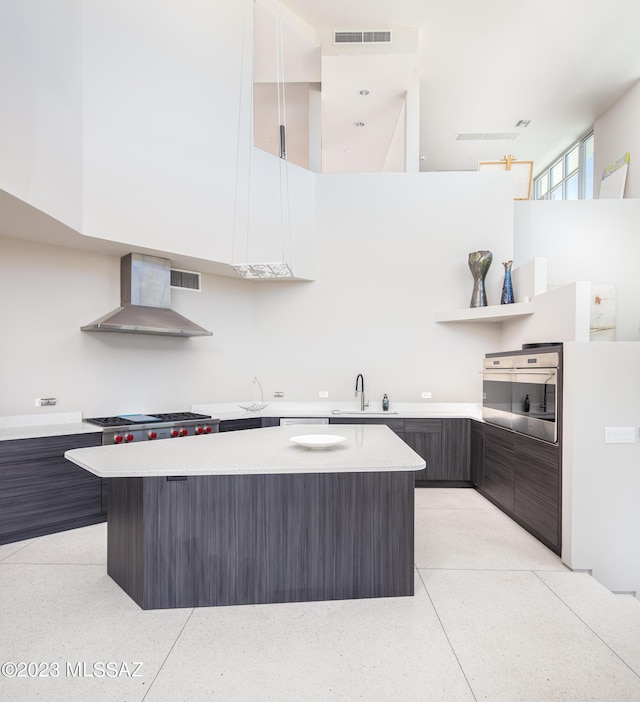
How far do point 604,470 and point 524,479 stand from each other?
72cm

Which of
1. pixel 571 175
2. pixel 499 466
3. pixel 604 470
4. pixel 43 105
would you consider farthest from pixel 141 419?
pixel 571 175

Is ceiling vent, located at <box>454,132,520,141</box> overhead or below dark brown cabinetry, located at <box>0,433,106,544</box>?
overhead

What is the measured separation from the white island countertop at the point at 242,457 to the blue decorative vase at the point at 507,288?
104 inches

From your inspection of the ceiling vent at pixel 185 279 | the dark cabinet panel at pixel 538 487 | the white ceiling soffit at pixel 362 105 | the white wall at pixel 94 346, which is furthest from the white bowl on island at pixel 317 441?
the white ceiling soffit at pixel 362 105

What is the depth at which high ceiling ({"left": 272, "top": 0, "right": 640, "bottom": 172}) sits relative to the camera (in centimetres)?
466

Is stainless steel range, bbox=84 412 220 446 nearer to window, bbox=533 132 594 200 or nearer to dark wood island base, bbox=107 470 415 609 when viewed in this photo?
dark wood island base, bbox=107 470 415 609

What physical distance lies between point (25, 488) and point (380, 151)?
6895 mm

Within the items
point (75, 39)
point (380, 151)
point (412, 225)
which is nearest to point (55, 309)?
point (75, 39)

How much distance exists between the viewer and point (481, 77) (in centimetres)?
564

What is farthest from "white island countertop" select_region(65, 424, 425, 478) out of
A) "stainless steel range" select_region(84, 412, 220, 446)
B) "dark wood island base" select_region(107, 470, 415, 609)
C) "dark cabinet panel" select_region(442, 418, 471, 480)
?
"dark cabinet panel" select_region(442, 418, 471, 480)

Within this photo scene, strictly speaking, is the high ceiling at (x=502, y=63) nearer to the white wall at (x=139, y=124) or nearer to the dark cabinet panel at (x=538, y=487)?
the white wall at (x=139, y=124)

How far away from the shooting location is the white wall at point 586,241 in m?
5.17

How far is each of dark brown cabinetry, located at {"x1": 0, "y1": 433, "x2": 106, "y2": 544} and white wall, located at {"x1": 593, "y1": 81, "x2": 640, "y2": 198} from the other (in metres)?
6.80

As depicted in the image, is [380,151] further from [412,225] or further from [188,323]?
[188,323]
